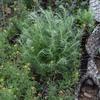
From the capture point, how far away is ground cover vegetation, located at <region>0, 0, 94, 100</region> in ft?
15.2

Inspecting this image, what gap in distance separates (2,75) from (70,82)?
39.5 inches

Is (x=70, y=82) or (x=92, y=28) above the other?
(x=92, y=28)

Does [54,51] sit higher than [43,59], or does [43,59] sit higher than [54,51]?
[54,51]

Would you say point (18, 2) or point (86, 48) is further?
point (18, 2)

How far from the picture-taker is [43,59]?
Answer: 4.98 metres

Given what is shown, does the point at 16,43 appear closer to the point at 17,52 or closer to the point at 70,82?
the point at 17,52

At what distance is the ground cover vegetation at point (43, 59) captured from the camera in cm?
464

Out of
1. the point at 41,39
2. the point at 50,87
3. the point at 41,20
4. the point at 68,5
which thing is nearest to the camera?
the point at 50,87

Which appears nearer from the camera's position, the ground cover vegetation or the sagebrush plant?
the ground cover vegetation

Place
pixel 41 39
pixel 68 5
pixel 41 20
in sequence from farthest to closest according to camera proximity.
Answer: pixel 68 5 → pixel 41 20 → pixel 41 39

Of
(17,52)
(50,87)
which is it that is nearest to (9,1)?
(17,52)

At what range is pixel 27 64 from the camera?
4801 mm

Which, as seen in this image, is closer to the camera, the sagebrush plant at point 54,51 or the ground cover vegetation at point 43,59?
the ground cover vegetation at point 43,59

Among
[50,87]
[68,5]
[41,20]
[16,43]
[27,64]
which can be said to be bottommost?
[50,87]
